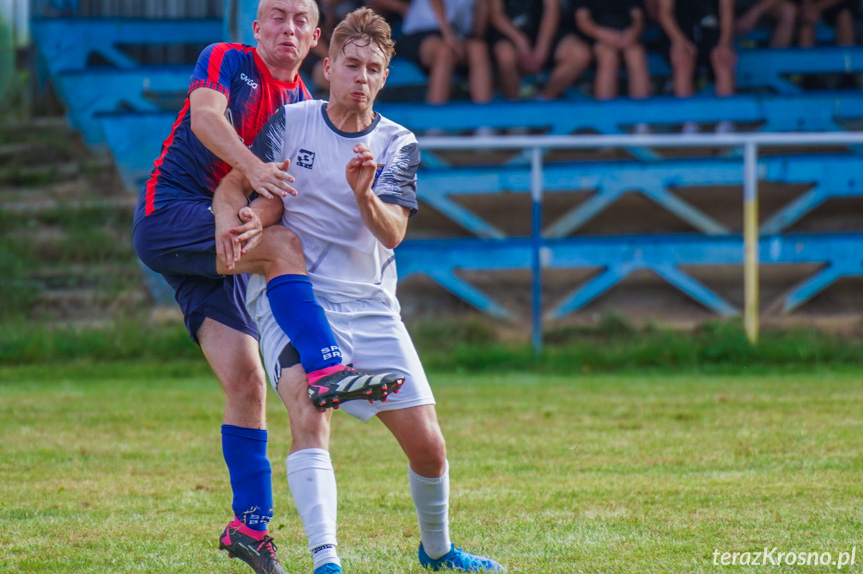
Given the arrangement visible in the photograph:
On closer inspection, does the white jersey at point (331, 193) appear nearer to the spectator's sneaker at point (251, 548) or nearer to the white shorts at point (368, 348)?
the white shorts at point (368, 348)

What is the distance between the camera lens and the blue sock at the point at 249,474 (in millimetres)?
3721

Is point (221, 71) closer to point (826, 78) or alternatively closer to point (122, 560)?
point (122, 560)

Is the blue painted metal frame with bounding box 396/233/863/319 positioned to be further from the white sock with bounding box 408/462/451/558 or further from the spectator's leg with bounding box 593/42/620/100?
the white sock with bounding box 408/462/451/558

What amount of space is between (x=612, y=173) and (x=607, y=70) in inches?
47.3

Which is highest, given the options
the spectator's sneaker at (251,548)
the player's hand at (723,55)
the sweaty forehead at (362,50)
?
the sweaty forehead at (362,50)

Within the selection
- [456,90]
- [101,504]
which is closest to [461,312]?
[456,90]

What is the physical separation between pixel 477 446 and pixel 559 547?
2090mm

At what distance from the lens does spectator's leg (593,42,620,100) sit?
10102 mm

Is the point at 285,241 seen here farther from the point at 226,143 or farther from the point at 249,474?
the point at 249,474

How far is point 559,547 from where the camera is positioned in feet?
12.6

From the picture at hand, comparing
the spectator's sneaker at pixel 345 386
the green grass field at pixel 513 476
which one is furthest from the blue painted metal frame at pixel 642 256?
the spectator's sneaker at pixel 345 386

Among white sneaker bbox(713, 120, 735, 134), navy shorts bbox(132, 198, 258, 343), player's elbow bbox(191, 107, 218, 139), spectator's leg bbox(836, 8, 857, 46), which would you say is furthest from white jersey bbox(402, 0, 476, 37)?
player's elbow bbox(191, 107, 218, 139)

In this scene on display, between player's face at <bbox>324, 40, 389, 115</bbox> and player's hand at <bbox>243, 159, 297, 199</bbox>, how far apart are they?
0.29m

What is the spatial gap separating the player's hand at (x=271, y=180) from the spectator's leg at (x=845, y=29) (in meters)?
8.97
